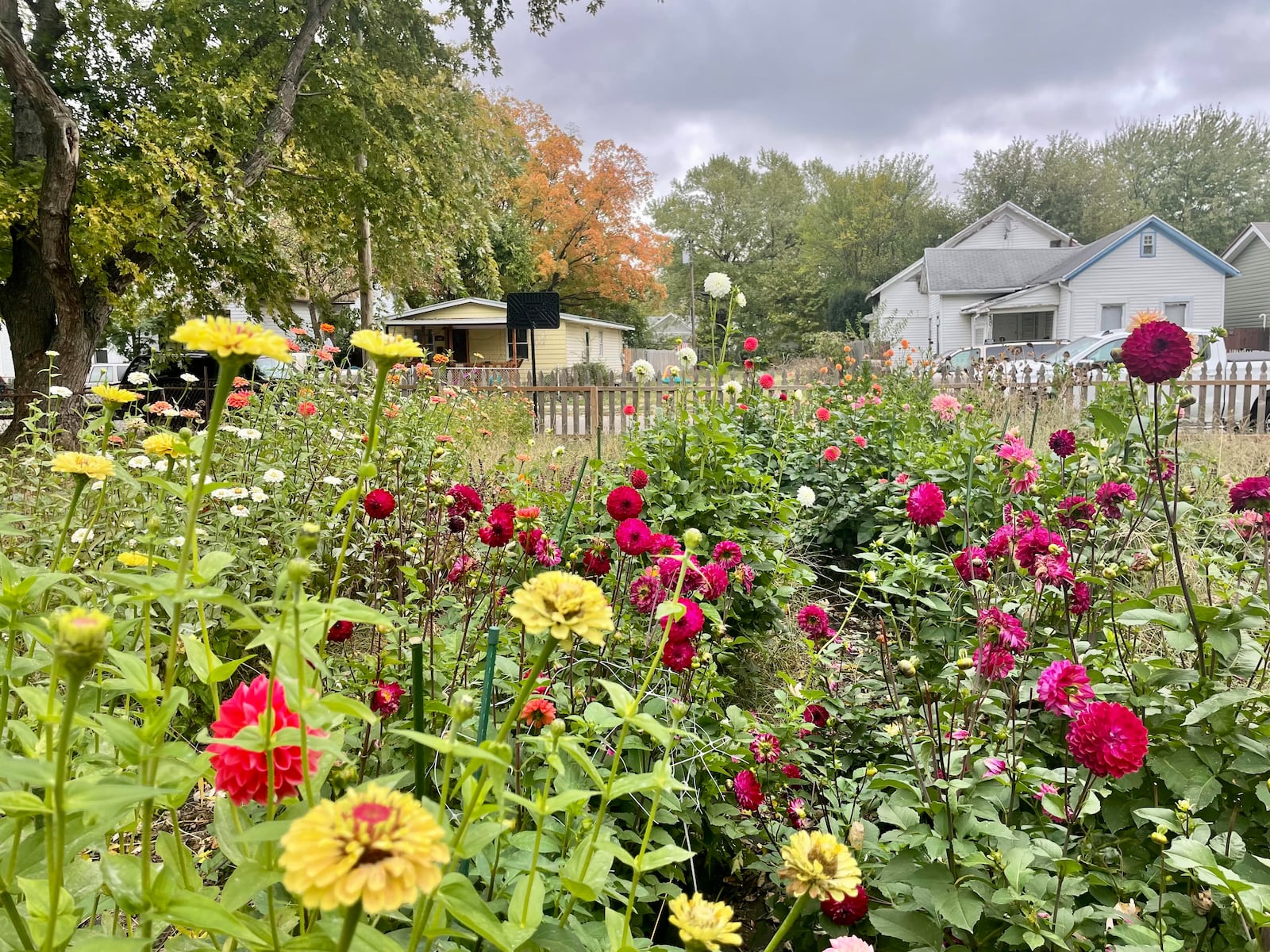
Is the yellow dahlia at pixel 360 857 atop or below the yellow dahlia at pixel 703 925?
atop

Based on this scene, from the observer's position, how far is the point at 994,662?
131cm

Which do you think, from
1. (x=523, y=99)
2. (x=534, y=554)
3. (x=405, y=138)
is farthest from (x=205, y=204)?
(x=523, y=99)

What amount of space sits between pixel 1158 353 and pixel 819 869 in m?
1.38

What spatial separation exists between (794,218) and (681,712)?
139ft

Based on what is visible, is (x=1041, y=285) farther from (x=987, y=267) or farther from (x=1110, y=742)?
(x=1110, y=742)

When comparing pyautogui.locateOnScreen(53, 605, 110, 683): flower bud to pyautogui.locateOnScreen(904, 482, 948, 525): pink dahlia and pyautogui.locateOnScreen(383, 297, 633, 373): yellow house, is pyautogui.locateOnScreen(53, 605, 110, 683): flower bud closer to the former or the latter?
pyautogui.locateOnScreen(904, 482, 948, 525): pink dahlia

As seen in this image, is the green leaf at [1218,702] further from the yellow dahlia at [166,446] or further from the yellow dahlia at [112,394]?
the yellow dahlia at [112,394]

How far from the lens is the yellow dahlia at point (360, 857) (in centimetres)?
39

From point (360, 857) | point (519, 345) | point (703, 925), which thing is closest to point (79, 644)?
point (360, 857)

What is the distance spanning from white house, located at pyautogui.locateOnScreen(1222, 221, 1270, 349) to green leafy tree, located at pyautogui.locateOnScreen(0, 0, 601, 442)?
1040 inches

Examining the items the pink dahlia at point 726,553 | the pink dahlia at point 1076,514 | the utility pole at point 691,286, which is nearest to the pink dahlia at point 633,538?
the pink dahlia at point 726,553

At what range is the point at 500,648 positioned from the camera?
169 centimetres

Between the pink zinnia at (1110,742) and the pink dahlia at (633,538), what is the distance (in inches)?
33.0

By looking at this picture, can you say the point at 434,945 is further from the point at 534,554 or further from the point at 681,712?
the point at 534,554
